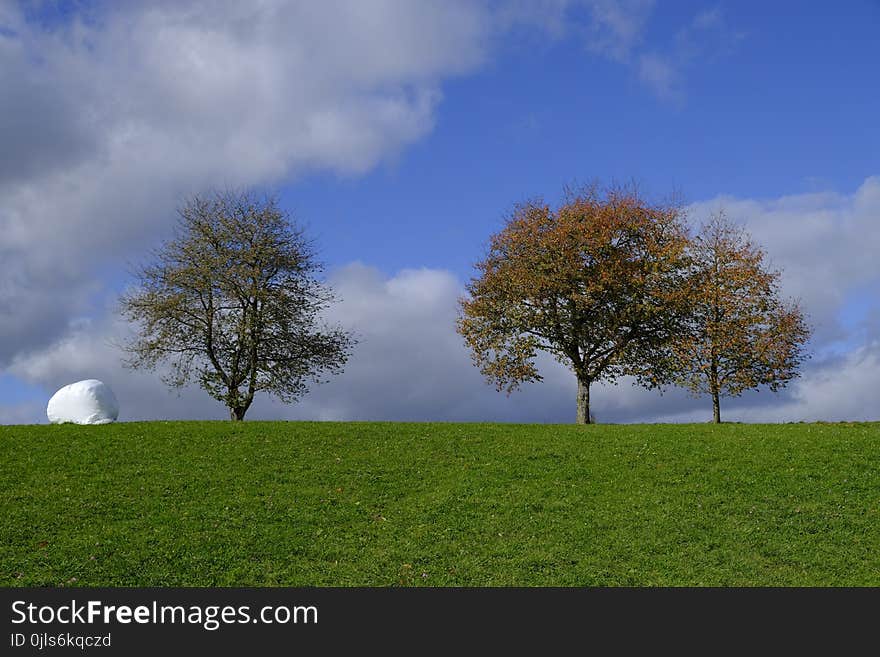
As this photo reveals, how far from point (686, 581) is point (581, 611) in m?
3.13

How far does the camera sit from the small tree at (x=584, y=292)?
127ft

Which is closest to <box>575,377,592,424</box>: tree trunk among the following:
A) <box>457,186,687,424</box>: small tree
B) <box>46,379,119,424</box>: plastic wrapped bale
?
<box>457,186,687,424</box>: small tree

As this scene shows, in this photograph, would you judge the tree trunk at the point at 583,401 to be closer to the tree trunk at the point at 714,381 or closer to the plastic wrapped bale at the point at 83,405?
the tree trunk at the point at 714,381

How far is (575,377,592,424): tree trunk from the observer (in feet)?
130

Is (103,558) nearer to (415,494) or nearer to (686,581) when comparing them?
(415,494)

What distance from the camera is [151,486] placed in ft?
75.7

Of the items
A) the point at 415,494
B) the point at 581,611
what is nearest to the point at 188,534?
the point at 415,494

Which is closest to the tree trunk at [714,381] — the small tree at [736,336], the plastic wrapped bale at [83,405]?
the small tree at [736,336]

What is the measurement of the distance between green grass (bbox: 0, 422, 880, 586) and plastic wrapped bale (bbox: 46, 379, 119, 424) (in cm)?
275

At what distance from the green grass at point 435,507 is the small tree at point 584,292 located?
9736mm

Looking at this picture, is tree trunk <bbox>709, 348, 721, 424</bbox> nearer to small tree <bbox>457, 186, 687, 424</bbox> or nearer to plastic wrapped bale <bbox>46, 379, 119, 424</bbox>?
small tree <bbox>457, 186, 687, 424</bbox>

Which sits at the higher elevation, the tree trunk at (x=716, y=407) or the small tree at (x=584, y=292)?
the small tree at (x=584, y=292)

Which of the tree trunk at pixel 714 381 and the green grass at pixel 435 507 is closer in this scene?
the green grass at pixel 435 507

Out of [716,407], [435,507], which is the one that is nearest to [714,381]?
[716,407]
